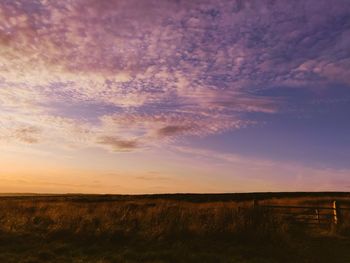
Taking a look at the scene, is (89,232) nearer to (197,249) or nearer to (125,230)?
(125,230)

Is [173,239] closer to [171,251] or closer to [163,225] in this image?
[163,225]

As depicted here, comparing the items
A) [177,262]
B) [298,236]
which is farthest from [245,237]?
[177,262]

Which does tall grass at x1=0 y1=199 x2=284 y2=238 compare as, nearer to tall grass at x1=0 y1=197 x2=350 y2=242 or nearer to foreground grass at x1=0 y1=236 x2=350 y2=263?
tall grass at x1=0 y1=197 x2=350 y2=242

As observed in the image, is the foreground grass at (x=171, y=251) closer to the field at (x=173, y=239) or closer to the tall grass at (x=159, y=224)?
the field at (x=173, y=239)

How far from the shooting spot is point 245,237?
14.1 metres

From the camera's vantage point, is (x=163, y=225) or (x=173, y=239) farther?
Result: (x=163, y=225)

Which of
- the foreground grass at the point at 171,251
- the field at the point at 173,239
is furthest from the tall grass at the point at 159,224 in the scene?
the foreground grass at the point at 171,251

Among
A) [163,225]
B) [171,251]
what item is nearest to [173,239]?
[163,225]

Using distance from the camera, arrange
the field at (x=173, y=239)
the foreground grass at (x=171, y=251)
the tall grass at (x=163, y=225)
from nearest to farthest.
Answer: the foreground grass at (x=171, y=251) < the field at (x=173, y=239) < the tall grass at (x=163, y=225)

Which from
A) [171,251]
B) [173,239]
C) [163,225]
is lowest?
[171,251]

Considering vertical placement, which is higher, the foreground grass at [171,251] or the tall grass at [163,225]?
the tall grass at [163,225]

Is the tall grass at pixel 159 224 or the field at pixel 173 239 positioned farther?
the tall grass at pixel 159 224

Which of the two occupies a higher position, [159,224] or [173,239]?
[159,224]

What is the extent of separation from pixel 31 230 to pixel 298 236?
35.1 feet
